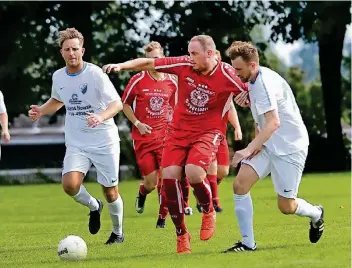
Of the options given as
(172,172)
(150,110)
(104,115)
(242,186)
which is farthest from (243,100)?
(150,110)

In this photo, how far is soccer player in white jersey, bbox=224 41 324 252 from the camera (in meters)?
9.93

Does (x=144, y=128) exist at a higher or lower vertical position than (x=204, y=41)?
lower

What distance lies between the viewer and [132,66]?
1027 centimetres

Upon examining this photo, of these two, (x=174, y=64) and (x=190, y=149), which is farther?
(x=190, y=149)

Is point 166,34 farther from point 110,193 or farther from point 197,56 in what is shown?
point 197,56

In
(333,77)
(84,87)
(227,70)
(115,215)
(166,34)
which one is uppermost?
(227,70)

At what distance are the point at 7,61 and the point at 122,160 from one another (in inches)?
195

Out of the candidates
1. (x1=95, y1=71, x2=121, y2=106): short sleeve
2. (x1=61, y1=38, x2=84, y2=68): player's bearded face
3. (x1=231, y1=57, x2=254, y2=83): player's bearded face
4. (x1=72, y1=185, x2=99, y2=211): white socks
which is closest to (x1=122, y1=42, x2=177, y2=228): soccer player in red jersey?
(x1=72, y1=185, x2=99, y2=211): white socks

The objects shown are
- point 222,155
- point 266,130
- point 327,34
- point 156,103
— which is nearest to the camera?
point 266,130

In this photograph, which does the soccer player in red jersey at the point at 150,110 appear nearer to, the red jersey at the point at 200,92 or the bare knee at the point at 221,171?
the bare knee at the point at 221,171

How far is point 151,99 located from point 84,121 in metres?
3.50

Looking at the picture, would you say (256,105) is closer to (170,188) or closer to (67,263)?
(170,188)

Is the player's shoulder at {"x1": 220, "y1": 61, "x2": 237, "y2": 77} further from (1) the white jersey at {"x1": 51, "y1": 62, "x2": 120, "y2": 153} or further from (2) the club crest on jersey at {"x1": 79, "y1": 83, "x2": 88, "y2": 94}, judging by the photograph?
(2) the club crest on jersey at {"x1": 79, "y1": 83, "x2": 88, "y2": 94}

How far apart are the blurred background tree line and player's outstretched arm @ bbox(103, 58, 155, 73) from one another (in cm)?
2167
